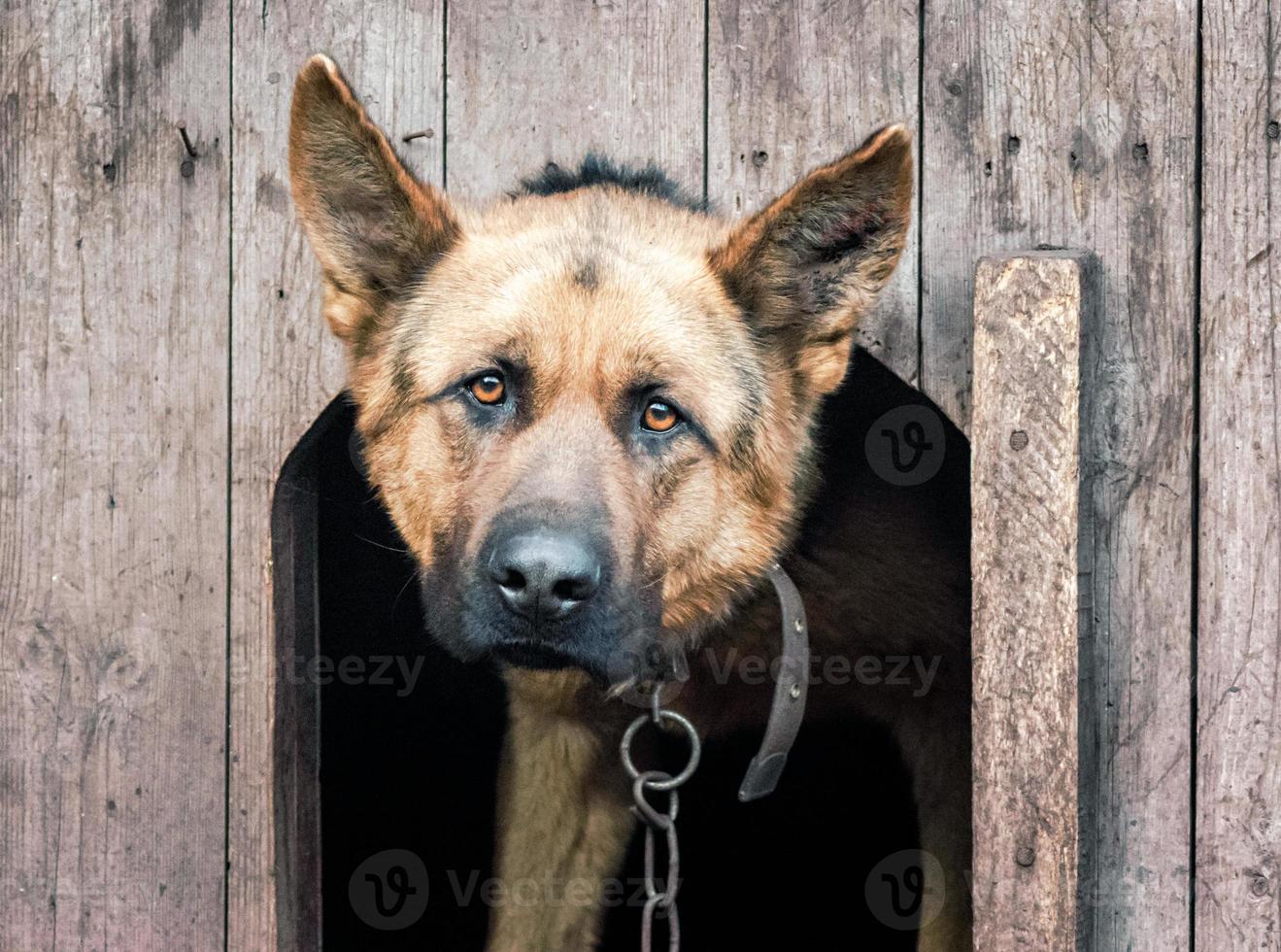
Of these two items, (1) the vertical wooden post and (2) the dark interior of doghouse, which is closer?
(1) the vertical wooden post

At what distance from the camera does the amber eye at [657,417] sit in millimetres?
2541

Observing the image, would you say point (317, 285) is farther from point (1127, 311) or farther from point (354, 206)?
point (1127, 311)

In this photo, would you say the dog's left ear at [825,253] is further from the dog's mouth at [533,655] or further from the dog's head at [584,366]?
the dog's mouth at [533,655]

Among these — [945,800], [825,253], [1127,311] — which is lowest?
[945,800]

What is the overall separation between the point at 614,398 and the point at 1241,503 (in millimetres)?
1231

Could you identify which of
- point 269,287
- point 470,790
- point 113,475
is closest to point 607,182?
point 269,287

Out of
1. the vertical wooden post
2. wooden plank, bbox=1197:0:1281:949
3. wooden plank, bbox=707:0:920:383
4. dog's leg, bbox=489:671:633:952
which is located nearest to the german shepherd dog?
wooden plank, bbox=707:0:920:383

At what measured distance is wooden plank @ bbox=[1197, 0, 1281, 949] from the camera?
2365 millimetres

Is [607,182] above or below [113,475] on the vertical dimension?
above

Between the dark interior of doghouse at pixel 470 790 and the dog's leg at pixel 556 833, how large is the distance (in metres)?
0.26

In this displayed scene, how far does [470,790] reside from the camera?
443cm

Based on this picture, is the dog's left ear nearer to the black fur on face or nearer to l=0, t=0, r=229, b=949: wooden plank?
the black fur on face

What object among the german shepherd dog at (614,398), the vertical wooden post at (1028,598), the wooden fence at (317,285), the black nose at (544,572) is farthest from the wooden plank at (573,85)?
the black nose at (544,572)

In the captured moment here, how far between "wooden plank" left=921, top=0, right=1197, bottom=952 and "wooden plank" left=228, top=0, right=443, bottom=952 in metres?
1.23
